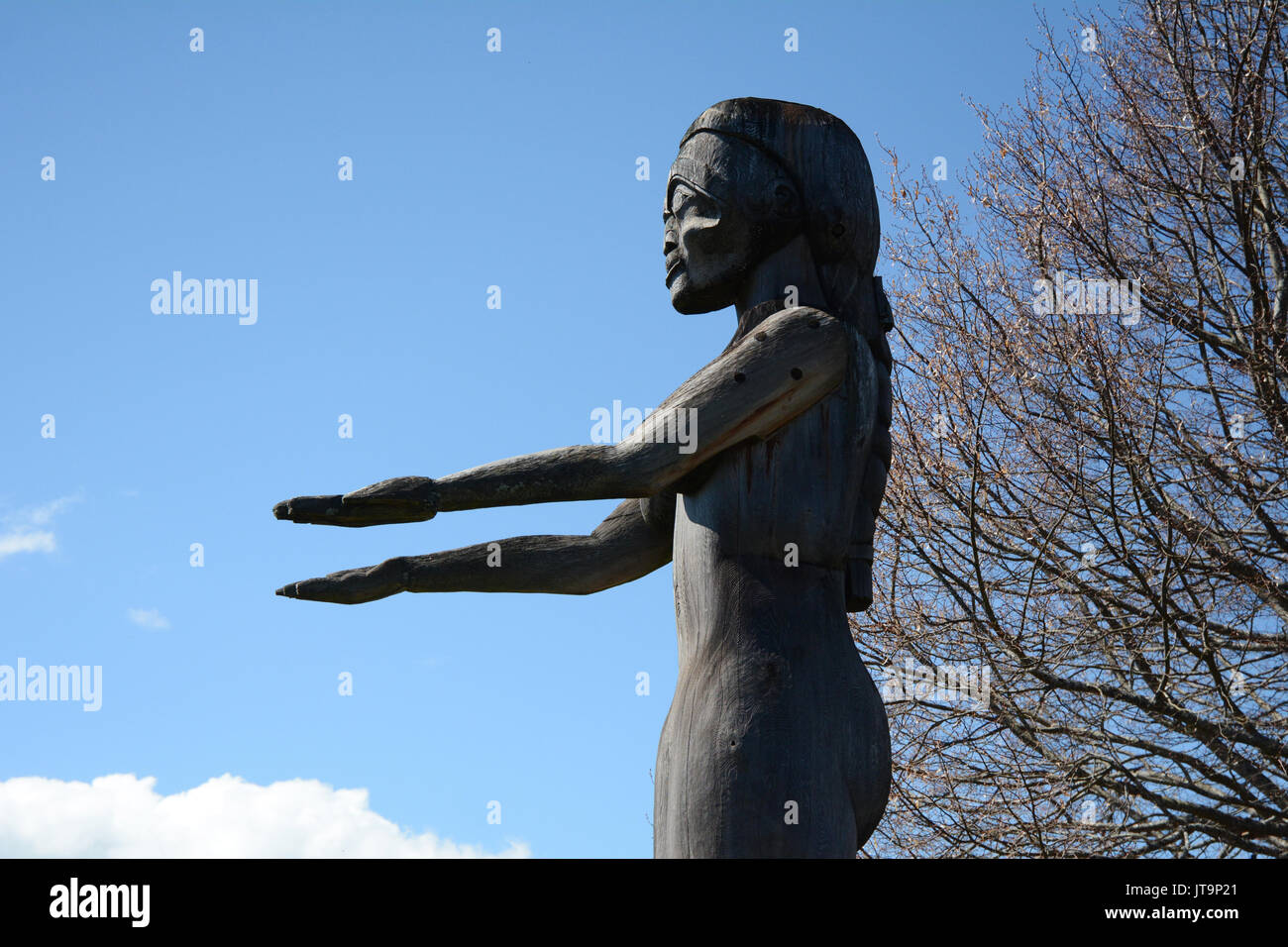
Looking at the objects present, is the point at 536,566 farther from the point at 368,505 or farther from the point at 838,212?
the point at 838,212

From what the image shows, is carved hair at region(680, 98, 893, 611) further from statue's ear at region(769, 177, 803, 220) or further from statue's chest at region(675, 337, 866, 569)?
statue's chest at region(675, 337, 866, 569)

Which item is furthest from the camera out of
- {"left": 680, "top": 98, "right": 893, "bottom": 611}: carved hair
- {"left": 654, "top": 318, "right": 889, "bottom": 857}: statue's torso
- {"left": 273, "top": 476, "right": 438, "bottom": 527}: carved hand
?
{"left": 680, "top": 98, "right": 893, "bottom": 611}: carved hair

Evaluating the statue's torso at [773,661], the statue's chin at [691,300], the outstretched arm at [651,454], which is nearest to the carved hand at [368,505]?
the outstretched arm at [651,454]

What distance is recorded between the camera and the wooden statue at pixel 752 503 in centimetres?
387

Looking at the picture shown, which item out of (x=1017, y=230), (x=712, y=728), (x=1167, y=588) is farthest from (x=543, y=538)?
(x=1017, y=230)

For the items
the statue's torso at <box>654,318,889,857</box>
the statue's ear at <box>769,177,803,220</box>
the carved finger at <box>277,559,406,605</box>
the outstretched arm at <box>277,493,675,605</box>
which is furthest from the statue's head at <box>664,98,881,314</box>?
the carved finger at <box>277,559,406,605</box>

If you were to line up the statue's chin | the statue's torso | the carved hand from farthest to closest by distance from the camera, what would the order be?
the statue's chin, the carved hand, the statue's torso

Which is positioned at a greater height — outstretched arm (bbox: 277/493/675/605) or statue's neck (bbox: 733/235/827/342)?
statue's neck (bbox: 733/235/827/342)

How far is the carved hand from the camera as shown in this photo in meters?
4.00

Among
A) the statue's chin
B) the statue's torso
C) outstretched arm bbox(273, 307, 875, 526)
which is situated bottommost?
the statue's torso

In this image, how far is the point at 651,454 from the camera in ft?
13.5

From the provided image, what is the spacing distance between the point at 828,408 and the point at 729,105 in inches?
41.7

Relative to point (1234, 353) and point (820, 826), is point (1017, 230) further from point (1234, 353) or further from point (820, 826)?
point (820, 826)

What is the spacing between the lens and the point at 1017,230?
11328 mm
